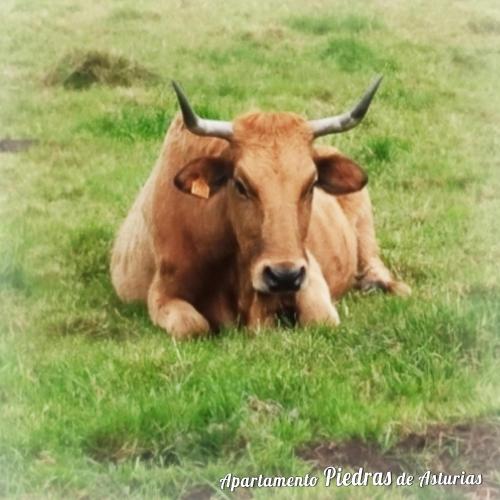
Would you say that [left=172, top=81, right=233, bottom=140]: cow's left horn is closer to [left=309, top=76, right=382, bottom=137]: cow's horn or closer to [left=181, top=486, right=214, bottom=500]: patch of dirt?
[left=309, top=76, right=382, bottom=137]: cow's horn

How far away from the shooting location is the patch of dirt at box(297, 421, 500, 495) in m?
5.89

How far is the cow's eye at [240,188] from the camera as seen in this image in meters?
7.82

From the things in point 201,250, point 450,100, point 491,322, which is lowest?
point 450,100

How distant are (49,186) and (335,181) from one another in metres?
2.24

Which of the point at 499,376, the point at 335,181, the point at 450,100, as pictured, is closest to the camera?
the point at 499,376

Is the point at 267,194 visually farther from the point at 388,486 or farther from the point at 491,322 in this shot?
the point at 388,486

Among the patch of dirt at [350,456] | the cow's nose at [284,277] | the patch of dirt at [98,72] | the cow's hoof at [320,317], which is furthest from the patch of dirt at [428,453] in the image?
the patch of dirt at [98,72]

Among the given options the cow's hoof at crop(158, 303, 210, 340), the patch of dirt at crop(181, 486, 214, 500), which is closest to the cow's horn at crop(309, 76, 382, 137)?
the cow's hoof at crop(158, 303, 210, 340)

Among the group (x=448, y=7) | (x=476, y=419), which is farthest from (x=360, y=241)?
(x=476, y=419)

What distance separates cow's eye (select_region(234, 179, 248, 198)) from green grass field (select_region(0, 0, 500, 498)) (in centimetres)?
62

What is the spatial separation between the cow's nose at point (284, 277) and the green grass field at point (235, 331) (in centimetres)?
21

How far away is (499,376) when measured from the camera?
6617 mm

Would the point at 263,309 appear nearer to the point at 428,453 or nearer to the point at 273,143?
the point at 273,143

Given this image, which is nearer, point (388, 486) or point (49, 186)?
point (388, 486)
